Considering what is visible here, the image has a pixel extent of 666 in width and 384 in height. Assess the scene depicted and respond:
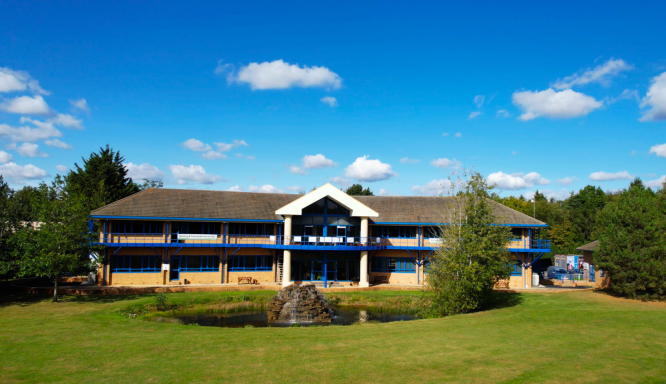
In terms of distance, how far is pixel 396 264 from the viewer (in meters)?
34.0

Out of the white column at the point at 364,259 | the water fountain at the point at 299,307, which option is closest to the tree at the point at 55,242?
the water fountain at the point at 299,307

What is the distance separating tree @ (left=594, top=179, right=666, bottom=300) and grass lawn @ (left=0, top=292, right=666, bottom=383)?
1.93 m

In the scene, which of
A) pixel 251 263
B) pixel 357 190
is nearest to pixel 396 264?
pixel 251 263

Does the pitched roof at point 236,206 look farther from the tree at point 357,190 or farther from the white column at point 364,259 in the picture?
the tree at point 357,190

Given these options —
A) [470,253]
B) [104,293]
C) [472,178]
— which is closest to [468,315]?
[470,253]

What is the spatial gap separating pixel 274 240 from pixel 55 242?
45.9 feet

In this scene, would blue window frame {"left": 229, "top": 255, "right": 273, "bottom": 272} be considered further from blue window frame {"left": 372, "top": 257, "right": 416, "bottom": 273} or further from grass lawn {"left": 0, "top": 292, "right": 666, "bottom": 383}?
grass lawn {"left": 0, "top": 292, "right": 666, "bottom": 383}

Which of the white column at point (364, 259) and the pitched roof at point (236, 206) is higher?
the pitched roof at point (236, 206)

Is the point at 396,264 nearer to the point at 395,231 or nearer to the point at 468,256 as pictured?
the point at 395,231

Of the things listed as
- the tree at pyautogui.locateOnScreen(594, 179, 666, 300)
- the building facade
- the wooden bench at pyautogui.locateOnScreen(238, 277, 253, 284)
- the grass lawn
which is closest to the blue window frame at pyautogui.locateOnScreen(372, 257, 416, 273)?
the building facade

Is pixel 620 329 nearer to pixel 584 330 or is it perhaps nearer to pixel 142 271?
pixel 584 330

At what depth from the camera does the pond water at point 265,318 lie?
2069 cm

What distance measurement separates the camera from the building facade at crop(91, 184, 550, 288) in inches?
1196

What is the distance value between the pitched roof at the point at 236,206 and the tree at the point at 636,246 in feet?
26.1
